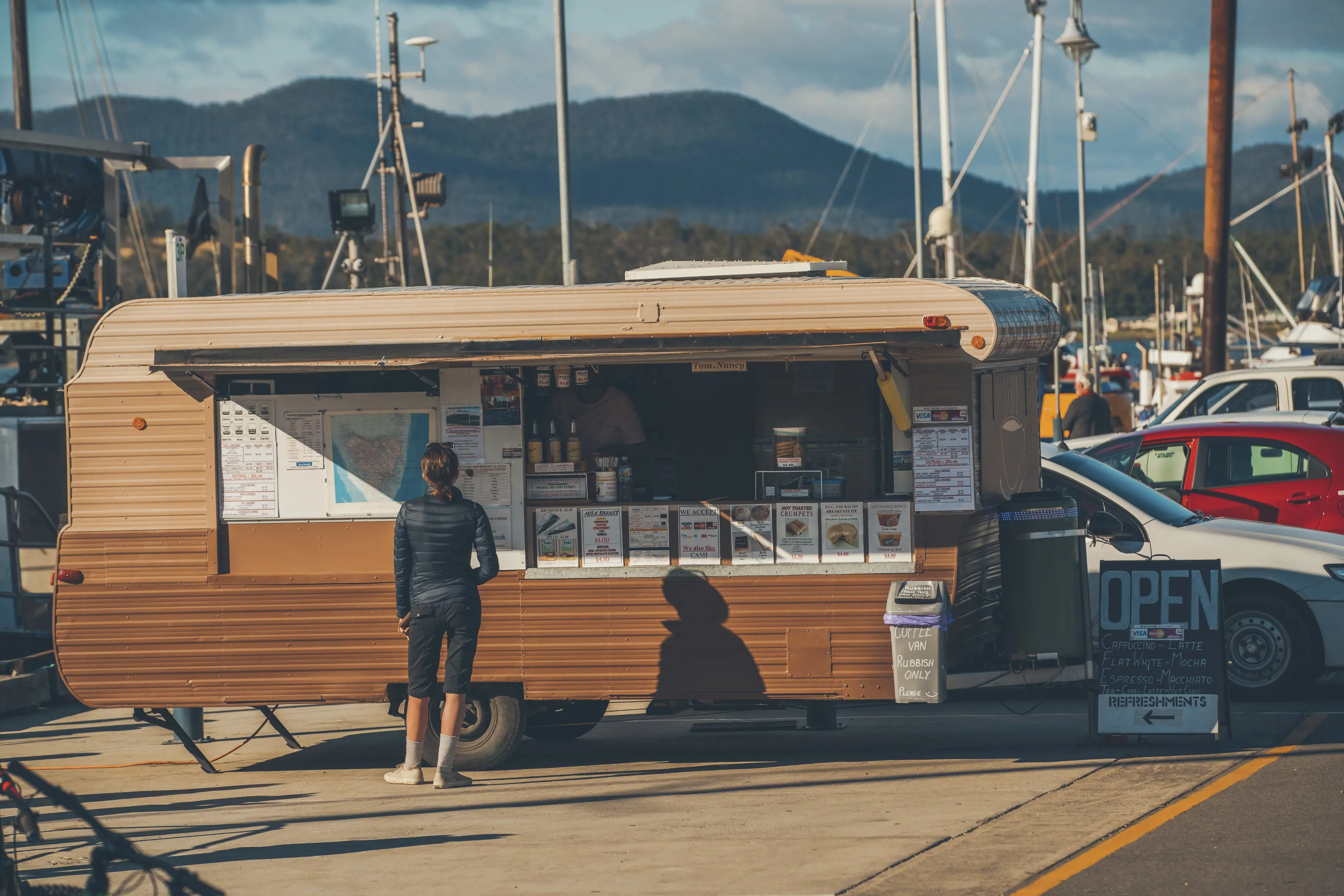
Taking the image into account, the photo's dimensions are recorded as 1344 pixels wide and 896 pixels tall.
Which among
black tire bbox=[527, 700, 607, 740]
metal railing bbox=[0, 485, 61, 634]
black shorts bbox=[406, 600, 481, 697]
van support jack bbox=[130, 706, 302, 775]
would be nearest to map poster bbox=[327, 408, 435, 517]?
black shorts bbox=[406, 600, 481, 697]

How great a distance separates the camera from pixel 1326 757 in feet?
27.1

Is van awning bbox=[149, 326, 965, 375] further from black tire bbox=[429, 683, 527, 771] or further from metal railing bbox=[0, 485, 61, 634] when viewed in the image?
metal railing bbox=[0, 485, 61, 634]

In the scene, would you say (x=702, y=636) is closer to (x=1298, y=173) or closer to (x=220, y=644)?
(x=220, y=644)

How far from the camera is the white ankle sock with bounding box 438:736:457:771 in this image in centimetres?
825

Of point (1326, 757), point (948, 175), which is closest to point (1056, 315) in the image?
point (1326, 757)

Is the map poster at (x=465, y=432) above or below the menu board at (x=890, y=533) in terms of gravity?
above

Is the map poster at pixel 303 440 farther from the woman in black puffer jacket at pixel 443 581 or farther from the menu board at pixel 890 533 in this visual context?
the menu board at pixel 890 533

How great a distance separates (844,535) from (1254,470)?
194 inches

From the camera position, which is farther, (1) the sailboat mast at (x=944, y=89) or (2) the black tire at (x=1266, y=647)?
(1) the sailboat mast at (x=944, y=89)

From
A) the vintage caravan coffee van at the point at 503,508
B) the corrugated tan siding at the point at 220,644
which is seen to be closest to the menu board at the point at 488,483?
the vintage caravan coffee van at the point at 503,508

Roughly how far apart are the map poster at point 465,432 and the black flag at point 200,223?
229 inches

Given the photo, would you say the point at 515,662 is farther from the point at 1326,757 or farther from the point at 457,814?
the point at 1326,757

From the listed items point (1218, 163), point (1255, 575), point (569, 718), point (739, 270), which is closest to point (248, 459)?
point (569, 718)

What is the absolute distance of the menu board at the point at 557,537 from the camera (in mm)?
8688
